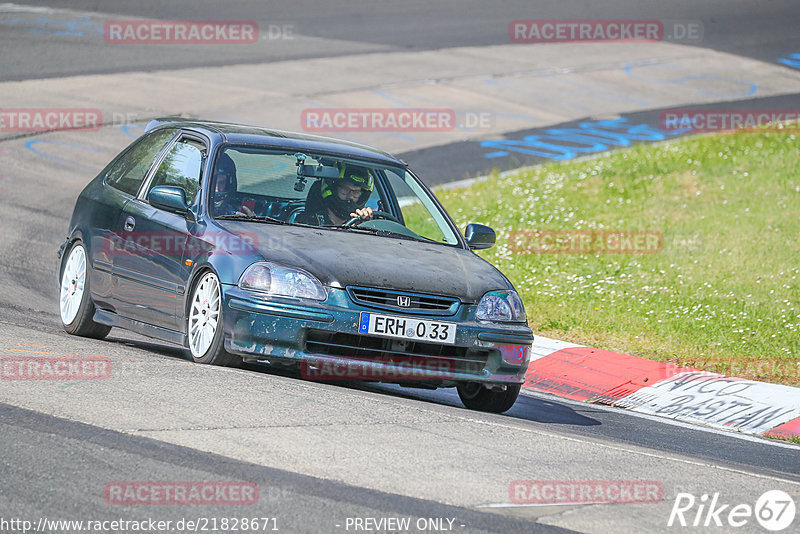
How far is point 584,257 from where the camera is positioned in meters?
14.2

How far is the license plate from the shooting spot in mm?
7359

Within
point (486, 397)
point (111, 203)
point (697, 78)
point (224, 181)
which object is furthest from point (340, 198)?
point (697, 78)

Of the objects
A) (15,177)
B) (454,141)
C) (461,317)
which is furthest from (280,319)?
(454,141)

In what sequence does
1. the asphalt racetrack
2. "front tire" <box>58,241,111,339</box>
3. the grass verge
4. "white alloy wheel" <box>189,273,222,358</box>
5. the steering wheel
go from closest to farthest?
the asphalt racetrack < "white alloy wheel" <box>189,273,222,358</box> < the steering wheel < "front tire" <box>58,241,111,339</box> < the grass verge

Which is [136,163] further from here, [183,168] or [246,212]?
[246,212]

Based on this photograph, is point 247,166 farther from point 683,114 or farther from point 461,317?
point 683,114

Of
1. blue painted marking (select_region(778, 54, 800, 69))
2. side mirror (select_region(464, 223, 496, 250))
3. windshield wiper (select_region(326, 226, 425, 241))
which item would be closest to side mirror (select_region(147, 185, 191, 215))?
windshield wiper (select_region(326, 226, 425, 241))

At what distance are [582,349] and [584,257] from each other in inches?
142

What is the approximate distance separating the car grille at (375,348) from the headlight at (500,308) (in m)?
0.32

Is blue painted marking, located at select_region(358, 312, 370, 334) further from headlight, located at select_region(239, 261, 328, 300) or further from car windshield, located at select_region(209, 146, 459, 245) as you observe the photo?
car windshield, located at select_region(209, 146, 459, 245)

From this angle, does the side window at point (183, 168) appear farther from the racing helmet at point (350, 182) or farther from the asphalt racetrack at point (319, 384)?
the asphalt racetrack at point (319, 384)

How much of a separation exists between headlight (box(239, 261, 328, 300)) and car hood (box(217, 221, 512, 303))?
50 mm

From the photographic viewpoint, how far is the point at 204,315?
7.75 metres

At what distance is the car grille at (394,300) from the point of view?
7406 millimetres
